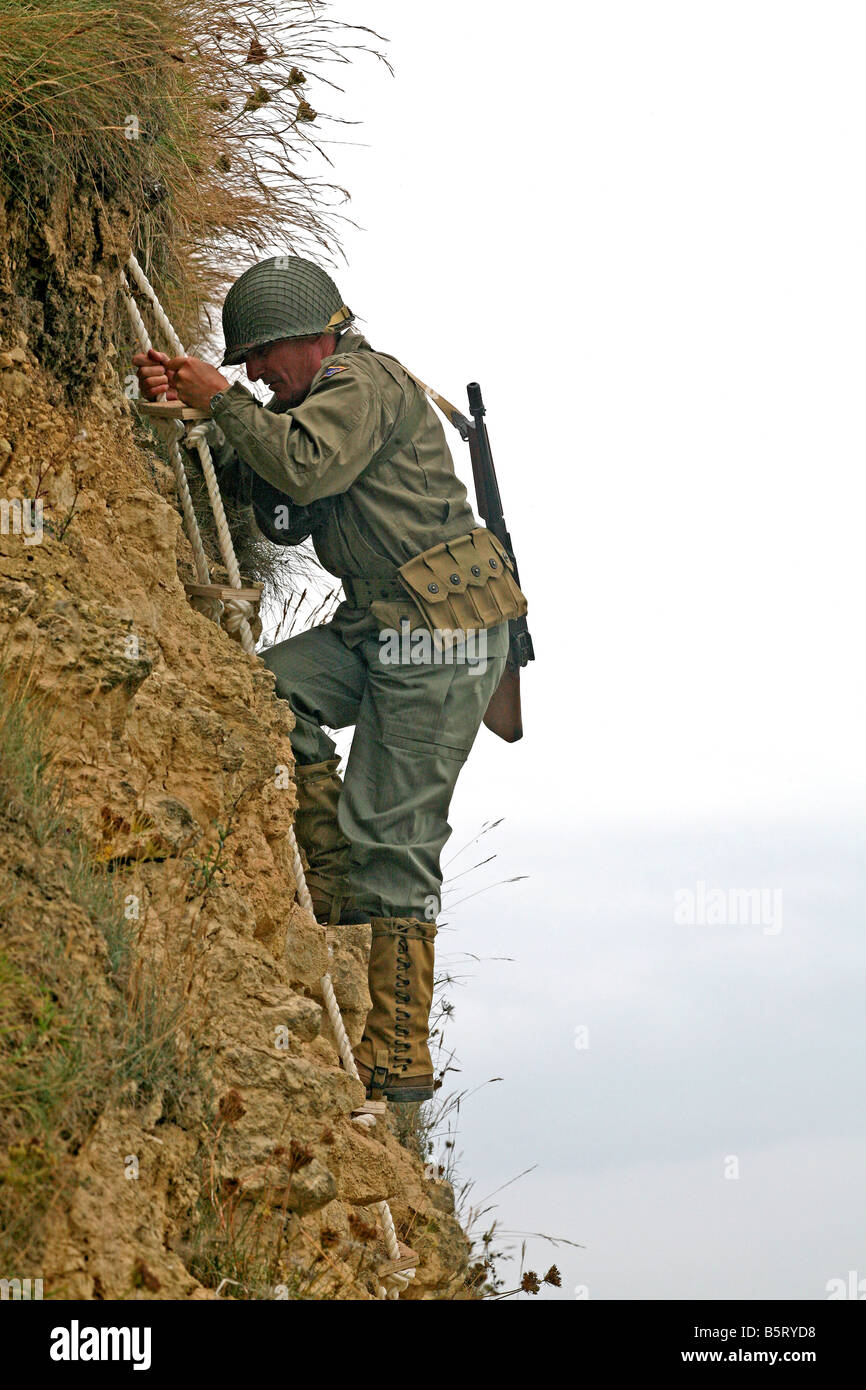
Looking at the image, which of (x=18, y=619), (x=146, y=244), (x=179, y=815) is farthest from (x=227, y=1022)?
(x=146, y=244)

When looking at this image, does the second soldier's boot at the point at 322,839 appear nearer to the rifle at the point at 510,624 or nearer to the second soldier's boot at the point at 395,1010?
the second soldier's boot at the point at 395,1010

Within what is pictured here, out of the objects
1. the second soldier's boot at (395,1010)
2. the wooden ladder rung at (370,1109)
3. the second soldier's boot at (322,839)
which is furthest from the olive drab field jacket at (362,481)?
the wooden ladder rung at (370,1109)

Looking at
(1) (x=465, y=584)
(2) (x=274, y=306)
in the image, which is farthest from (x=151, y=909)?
(2) (x=274, y=306)

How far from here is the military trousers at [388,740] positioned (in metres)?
4.85

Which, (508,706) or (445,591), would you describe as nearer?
(445,591)

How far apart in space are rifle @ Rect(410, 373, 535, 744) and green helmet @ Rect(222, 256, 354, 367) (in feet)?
3.52

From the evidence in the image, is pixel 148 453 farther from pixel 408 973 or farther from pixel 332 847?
pixel 408 973

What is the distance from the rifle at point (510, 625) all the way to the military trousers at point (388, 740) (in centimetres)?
71

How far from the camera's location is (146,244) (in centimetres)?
516

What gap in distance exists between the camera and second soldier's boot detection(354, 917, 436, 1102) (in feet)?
15.9

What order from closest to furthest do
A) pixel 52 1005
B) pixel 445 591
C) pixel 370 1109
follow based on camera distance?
pixel 52 1005, pixel 370 1109, pixel 445 591

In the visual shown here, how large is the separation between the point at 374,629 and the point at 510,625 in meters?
1.07

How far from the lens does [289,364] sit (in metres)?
5.01

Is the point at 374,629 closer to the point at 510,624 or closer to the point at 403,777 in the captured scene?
the point at 403,777
